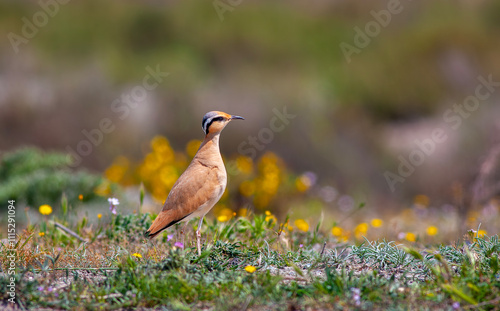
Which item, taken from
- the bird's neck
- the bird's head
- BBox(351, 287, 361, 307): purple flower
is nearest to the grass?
BBox(351, 287, 361, 307): purple flower

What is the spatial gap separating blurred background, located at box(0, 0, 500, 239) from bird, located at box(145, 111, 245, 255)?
3.46 meters

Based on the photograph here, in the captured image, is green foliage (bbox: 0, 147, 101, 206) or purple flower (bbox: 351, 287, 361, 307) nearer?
purple flower (bbox: 351, 287, 361, 307)

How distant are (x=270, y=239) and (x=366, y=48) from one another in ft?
32.1

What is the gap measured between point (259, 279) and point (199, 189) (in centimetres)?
100

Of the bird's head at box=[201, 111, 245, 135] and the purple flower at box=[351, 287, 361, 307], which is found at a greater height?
the bird's head at box=[201, 111, 245, 135]

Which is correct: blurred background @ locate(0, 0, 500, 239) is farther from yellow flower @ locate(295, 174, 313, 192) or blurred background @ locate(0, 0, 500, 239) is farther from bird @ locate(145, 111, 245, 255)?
bird @ locate(145, 111, 245, 255)

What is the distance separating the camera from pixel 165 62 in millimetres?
13227

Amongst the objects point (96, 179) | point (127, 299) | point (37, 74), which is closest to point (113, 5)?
point (37, 74)

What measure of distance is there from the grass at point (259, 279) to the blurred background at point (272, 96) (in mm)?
3625

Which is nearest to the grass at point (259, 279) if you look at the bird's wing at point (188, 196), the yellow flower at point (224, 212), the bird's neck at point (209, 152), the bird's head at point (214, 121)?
the bird's wing at point (188, 196)

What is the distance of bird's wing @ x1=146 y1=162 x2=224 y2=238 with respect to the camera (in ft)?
14.3

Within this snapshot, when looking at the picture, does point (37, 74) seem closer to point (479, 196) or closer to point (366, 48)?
point (366, 48)

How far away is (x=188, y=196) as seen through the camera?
4398mm

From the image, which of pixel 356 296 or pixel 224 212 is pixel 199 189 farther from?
pixel 224 212
